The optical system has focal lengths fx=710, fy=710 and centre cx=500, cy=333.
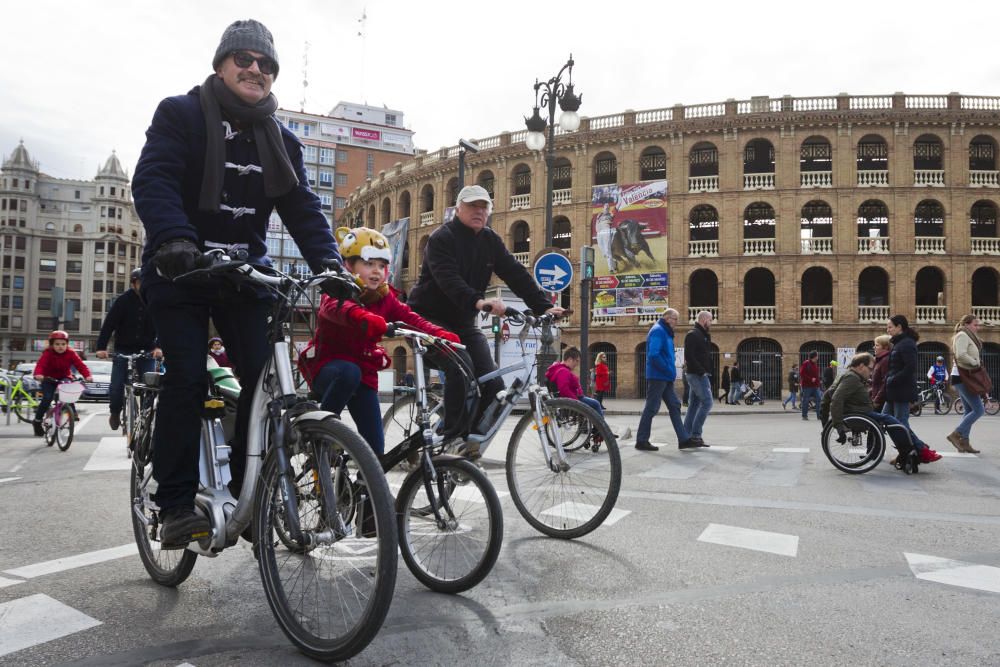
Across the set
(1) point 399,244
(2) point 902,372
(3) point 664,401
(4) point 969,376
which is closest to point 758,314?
(1) point 399,244

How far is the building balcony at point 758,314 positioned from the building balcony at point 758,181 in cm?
618

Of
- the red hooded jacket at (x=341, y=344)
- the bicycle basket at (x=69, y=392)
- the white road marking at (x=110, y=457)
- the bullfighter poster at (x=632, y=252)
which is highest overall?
the bullfighter poster at (x=632, y=252)

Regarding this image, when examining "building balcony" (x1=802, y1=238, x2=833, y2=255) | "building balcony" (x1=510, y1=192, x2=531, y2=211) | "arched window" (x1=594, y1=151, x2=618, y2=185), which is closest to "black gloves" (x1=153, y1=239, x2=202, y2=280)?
"building balcony" (x1=802, y1=238, x2=833, y2=255)

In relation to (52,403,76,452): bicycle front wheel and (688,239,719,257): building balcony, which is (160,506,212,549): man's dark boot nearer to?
(52,403,76,452): bicycle front wheel

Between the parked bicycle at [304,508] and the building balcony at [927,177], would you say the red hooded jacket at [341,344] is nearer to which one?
the parked bicycle at [304,508]

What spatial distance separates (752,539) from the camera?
14.4ft

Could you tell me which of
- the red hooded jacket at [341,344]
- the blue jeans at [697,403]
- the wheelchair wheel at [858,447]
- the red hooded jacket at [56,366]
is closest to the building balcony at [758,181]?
the blue jeans at [697,403]

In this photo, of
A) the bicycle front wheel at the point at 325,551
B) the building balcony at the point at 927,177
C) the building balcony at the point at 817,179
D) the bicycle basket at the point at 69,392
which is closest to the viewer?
the bicycle front wheel at the point at 325,551

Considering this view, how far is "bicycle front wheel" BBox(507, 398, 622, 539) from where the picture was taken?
13.7ft

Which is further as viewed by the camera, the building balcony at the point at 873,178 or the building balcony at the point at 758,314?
the building balcony at the point at 758,314

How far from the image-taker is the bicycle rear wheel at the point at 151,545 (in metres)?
3.22

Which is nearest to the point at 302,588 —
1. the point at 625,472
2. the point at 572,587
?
the point at 572,587

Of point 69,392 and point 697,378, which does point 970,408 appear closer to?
point 697,378

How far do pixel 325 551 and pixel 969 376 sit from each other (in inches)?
388
